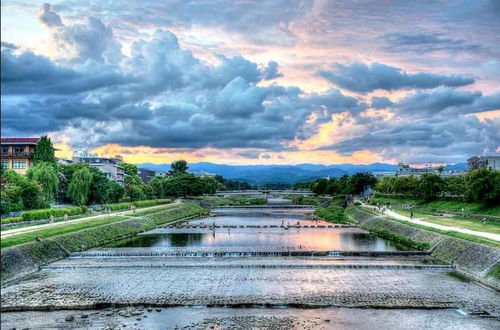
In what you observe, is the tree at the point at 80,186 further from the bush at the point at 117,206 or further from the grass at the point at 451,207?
the grass at the point at 451,207

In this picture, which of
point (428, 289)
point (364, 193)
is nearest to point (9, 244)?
point (428, 289)

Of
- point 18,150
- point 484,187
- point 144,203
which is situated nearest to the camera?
point 484,187

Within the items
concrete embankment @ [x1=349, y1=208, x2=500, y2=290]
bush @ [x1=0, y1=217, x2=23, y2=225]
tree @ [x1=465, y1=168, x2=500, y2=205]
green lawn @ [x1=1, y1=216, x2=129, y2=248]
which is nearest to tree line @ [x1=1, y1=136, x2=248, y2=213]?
bush @ [x1=0, y1=217, x2=23, y2=225]

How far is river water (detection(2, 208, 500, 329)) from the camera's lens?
30.9 m

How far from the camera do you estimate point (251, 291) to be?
3788 centimetres

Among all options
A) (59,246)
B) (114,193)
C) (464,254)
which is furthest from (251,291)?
(114,193)

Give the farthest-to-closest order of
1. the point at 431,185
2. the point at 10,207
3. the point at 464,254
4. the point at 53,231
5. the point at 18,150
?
the point at 431,185, the point at 18,150, the point at 10,207, the point at 53,231, the point at 464,254

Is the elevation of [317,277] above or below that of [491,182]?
below

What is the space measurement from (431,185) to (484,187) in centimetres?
3157

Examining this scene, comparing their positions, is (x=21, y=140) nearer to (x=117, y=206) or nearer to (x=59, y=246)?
(x=117, y=206)

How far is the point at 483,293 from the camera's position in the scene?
37.8 m

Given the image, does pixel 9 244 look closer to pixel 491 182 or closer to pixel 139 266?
pixel 139 266

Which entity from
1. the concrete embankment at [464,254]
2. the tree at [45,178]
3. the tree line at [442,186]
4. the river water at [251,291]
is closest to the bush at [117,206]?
the tree at [45,178]

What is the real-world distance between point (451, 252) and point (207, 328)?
32697 mm
